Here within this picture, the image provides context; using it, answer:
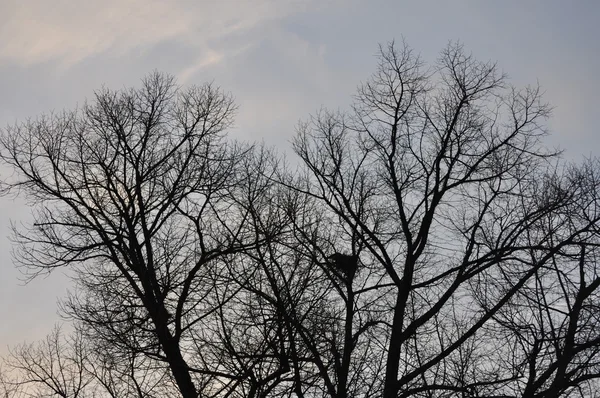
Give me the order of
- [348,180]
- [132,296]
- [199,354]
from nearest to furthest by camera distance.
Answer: [199,354] → [132,296] → [348,180]

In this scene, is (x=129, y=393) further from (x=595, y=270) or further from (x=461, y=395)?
(x=595, y=270)

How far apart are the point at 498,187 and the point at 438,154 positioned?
1.29 metres

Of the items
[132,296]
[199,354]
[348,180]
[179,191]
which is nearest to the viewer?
[199,354]

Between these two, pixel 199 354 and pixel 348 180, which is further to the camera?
pixel 348 180

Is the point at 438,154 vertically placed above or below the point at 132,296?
above

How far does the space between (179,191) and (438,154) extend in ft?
16.4

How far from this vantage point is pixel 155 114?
1399 centimetres

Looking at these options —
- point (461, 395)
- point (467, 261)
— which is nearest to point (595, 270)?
point (467, 261)

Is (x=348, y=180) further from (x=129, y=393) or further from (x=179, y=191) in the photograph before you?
(x=129, y=393)

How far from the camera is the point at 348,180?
1468 cm

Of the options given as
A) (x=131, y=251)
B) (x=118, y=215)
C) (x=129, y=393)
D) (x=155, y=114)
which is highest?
(x=155, y=114)

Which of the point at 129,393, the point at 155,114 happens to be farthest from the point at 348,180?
the point at 129,393

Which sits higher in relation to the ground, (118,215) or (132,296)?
(118,215)

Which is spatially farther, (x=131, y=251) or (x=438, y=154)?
(x=438, y=154)
